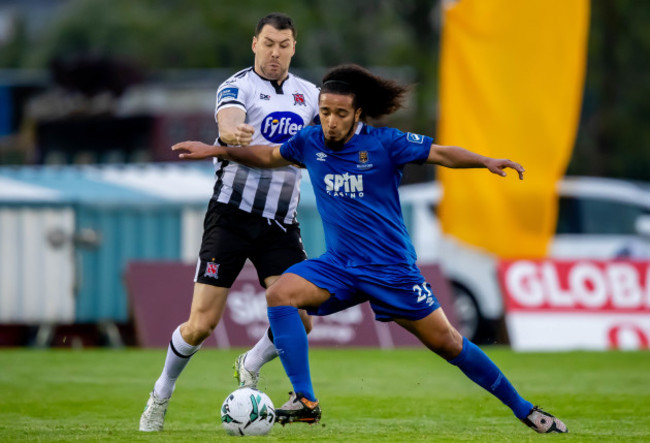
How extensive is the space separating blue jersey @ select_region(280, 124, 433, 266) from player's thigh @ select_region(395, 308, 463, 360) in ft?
1.25

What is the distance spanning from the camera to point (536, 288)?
1598 cm

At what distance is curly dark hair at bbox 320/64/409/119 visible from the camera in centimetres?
A: 763

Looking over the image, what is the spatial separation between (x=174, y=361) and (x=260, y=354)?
0.67m

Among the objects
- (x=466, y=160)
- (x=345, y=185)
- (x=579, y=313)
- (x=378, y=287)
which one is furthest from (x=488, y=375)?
(x=579, y=313)

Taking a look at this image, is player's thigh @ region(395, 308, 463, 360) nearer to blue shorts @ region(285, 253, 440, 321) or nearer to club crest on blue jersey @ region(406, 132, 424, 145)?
blue shorts @ region(285, 253, 440, 321)

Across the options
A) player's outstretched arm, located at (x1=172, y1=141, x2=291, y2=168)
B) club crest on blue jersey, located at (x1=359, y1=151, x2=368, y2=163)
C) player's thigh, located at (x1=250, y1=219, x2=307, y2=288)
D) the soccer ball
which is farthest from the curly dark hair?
the soccer ball

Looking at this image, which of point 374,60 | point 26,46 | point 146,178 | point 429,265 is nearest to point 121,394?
point 429,265

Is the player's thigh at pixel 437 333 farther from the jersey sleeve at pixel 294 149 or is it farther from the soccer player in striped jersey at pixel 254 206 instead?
the jersey sleeve at pixel 294 149

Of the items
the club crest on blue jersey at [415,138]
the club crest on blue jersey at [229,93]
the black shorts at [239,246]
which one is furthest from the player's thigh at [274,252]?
the club crest on blue jersey at [415,138]

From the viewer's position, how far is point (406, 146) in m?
7.57

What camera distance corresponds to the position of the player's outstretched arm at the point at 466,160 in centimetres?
737

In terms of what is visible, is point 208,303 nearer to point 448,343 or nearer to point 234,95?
point 234,95

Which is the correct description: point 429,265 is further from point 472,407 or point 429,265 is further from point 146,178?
point 472,407

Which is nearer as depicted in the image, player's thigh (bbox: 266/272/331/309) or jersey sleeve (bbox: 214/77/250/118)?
→ player's thigh (bbox: 266/272/331/309)
